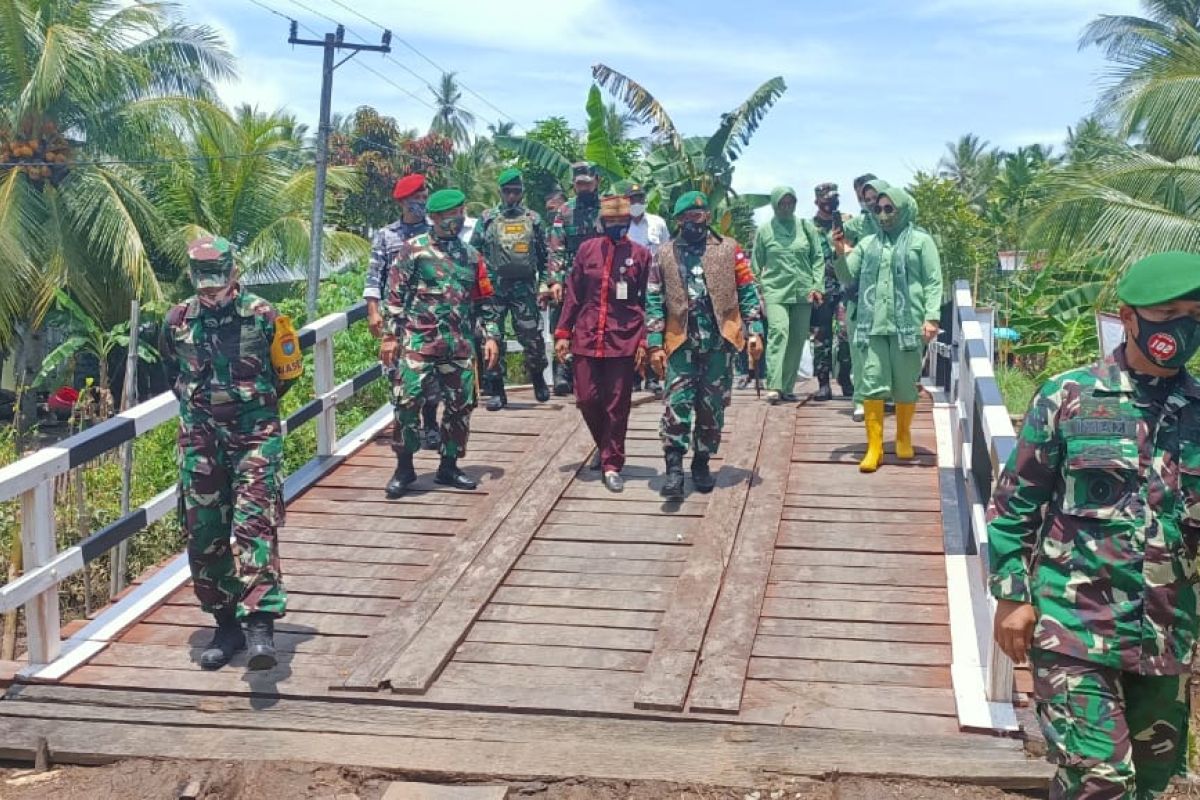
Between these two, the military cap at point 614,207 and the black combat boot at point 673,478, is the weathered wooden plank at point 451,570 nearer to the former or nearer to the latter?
the black combat boot at point 673,478

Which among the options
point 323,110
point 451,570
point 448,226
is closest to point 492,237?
point 448,226

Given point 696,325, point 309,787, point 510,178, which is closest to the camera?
point 309,787

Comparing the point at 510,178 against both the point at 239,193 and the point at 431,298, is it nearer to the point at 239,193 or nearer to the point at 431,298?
the point at 431,298

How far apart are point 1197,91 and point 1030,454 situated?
1335cm

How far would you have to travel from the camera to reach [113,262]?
22375mm

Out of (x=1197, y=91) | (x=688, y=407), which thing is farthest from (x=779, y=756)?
(x=1197, y=91)

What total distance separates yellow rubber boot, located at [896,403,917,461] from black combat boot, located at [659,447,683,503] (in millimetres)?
1513

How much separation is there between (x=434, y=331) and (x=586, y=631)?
8.73 ft

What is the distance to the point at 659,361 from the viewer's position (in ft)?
25.3

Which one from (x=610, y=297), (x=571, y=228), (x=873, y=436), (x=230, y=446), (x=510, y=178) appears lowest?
(x=873, y=436)

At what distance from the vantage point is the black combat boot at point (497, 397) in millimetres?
10172

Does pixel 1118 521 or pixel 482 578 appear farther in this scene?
pixel 482 578

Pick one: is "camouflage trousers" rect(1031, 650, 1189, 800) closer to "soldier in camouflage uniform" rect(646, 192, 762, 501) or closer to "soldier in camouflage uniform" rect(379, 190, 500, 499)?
"soldier in camouflage uniform" rect(646, 192, 762, 501)

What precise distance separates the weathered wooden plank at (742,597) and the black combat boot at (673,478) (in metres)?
0.42
